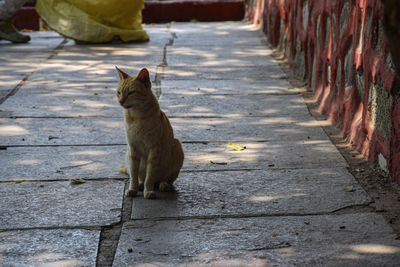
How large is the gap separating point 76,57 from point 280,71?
2734 mm

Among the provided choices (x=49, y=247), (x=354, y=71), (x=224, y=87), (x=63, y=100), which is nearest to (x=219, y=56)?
(x=224, y=87)

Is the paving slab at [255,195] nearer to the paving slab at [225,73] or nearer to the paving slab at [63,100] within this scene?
the paving slab at [63,100]

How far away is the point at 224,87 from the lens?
20.1 feet

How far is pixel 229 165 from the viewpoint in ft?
12.8

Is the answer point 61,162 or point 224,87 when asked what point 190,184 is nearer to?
point 61,162

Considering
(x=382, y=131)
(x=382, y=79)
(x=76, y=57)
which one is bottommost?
(x=76, y=57)

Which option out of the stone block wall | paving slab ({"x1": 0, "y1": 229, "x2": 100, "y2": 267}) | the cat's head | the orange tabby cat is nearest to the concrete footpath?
paving slab ({"x1": 0, "y1": 229, "x2": 100, "y2": 267})

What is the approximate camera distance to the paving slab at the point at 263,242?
2582mm

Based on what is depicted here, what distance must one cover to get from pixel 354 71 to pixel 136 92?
73.6 inches

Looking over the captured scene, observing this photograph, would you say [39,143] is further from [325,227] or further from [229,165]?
[325,227]

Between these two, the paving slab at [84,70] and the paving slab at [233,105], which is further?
the paving slab at [84,70]

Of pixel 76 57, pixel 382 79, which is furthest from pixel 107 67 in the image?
pixel 382 79

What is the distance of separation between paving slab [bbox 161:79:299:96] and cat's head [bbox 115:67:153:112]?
2.65m

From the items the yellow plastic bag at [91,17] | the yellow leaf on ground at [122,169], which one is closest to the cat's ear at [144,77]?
the yellow leaf on ground at [122,169]
